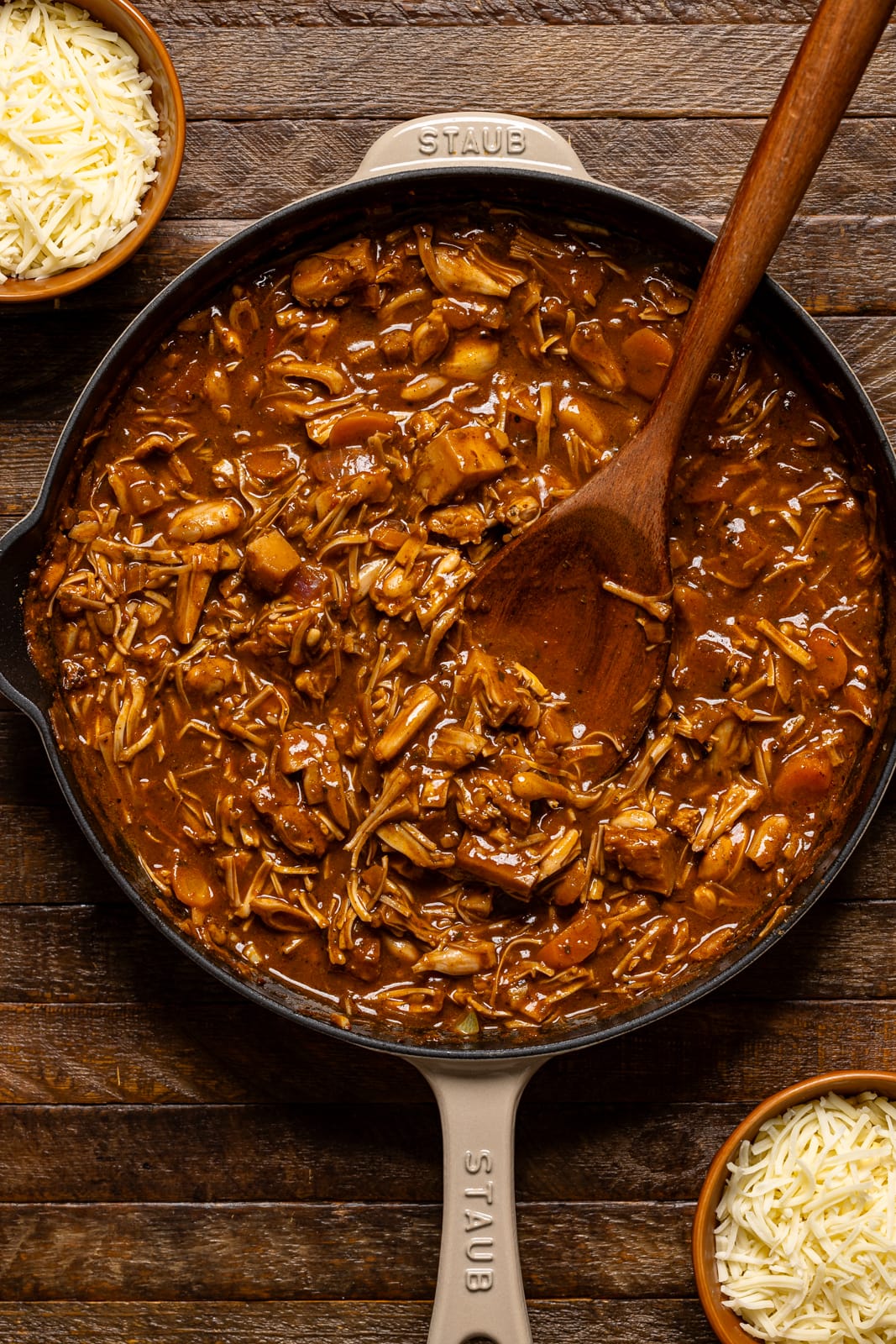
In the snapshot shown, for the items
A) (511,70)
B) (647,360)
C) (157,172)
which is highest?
(511,70)

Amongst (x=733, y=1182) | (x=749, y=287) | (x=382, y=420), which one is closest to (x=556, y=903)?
(x=733, y=1182)

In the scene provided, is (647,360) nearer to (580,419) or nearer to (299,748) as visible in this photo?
(580,419)

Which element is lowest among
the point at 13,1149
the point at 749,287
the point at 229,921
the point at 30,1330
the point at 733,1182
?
the point at 30,1330

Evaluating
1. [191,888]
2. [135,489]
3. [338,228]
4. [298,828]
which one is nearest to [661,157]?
[338,228]

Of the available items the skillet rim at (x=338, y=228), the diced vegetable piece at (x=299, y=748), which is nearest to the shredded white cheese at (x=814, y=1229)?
the skillet rim at (x=338, y=228)

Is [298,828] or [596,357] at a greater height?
[596,357]

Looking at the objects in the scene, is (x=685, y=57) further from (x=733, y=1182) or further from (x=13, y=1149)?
(x=13, y=1149)
